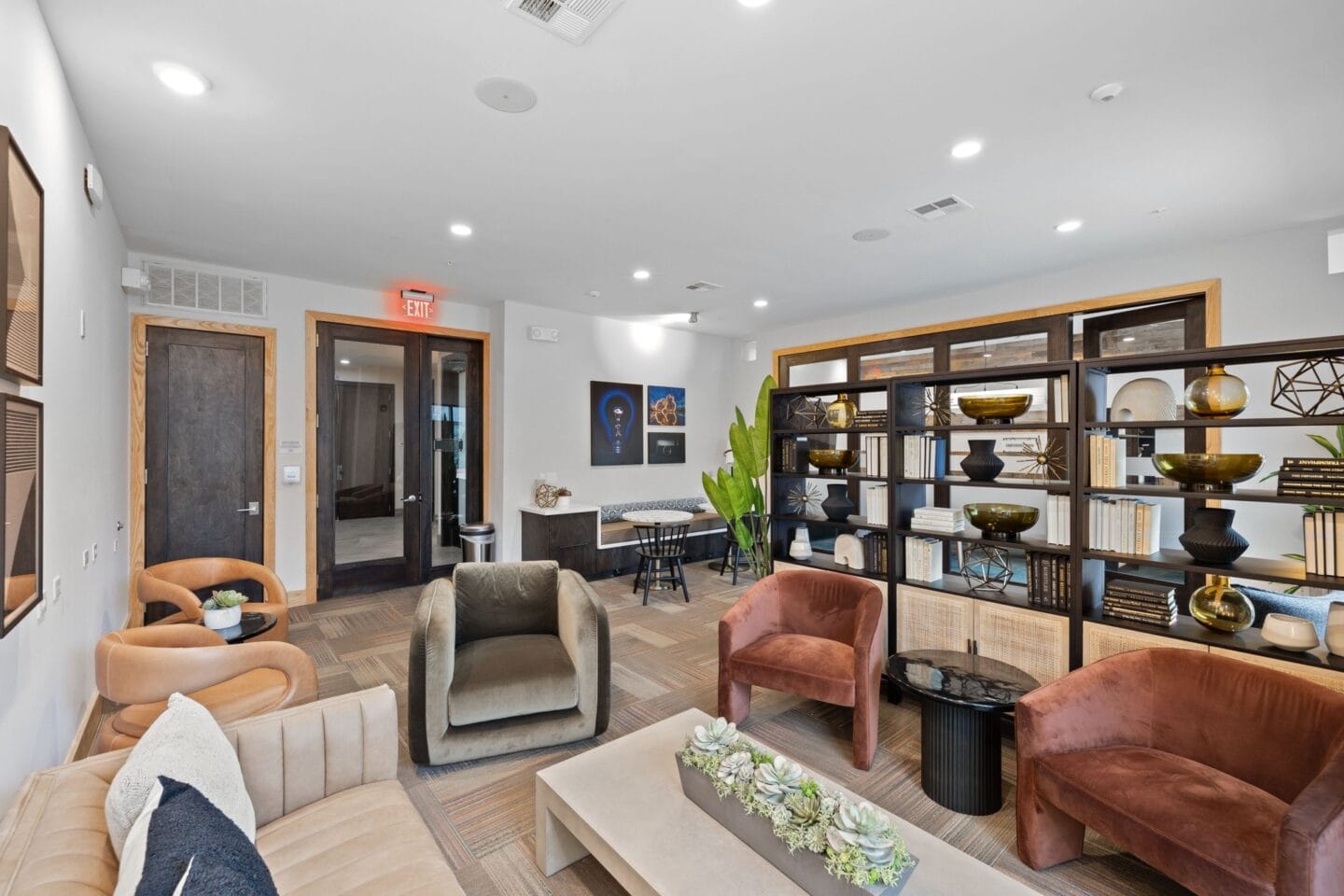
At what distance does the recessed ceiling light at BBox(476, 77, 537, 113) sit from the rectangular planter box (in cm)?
262

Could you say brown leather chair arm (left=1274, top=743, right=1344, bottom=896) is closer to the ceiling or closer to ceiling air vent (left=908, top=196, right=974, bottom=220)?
the ceiling

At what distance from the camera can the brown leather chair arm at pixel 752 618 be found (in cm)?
303

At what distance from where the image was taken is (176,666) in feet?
7.36

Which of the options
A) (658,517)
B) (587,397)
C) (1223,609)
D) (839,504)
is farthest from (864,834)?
(587,397)

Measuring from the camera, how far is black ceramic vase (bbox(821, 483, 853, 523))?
3.77m

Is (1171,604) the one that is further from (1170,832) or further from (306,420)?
(306,420)

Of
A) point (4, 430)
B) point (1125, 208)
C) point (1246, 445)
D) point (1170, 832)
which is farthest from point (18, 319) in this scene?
point (1246, 445)

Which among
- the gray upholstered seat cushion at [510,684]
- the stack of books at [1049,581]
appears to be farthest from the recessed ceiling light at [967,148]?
the gray upholstered seat cushion at [510,684]

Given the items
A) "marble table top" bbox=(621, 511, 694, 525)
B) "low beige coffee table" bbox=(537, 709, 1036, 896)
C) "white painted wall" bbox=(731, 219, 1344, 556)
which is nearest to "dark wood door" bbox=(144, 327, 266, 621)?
"marble table top" bbox=(621, 511, 694, 525)

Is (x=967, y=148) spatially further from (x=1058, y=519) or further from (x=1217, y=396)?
(x=1058, y=519)

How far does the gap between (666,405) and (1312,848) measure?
6530 mm

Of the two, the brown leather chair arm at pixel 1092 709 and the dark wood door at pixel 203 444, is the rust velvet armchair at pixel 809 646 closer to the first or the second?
the brown leather chair arm at pixel 1092 709

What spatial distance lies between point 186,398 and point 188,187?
2124 mm

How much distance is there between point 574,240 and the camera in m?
4.32
